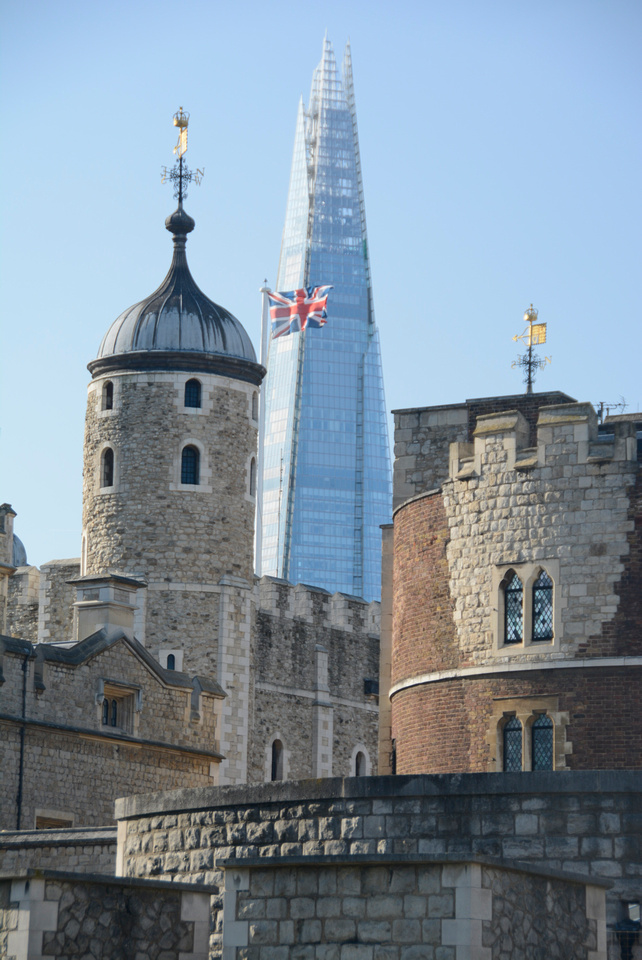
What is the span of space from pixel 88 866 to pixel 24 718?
7.57 metres

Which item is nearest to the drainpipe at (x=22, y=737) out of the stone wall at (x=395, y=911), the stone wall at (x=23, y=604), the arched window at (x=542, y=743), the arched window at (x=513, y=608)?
the arched window at (x=513, y=608)

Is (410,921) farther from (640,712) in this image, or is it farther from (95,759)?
(95,759)

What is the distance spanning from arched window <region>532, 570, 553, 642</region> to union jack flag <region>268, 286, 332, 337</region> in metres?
32.9

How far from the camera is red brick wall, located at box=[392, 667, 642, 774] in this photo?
25.3 meters

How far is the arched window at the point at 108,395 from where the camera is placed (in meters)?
46.4

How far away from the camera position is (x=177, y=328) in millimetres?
46250

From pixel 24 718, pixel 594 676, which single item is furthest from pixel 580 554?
pixel 24 718

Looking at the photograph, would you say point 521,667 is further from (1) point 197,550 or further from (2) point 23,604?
(2) point 23,604

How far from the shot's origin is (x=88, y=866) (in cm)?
2345

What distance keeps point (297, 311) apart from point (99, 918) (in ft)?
143

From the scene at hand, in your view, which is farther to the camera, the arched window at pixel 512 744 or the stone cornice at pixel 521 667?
the arched window at pixel 512 744

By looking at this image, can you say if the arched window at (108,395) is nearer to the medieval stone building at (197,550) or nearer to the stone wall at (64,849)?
the medieval stone building at (197,550)

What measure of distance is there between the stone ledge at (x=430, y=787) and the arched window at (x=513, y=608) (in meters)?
7.57

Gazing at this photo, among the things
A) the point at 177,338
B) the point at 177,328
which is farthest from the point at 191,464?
the point at 177,328
